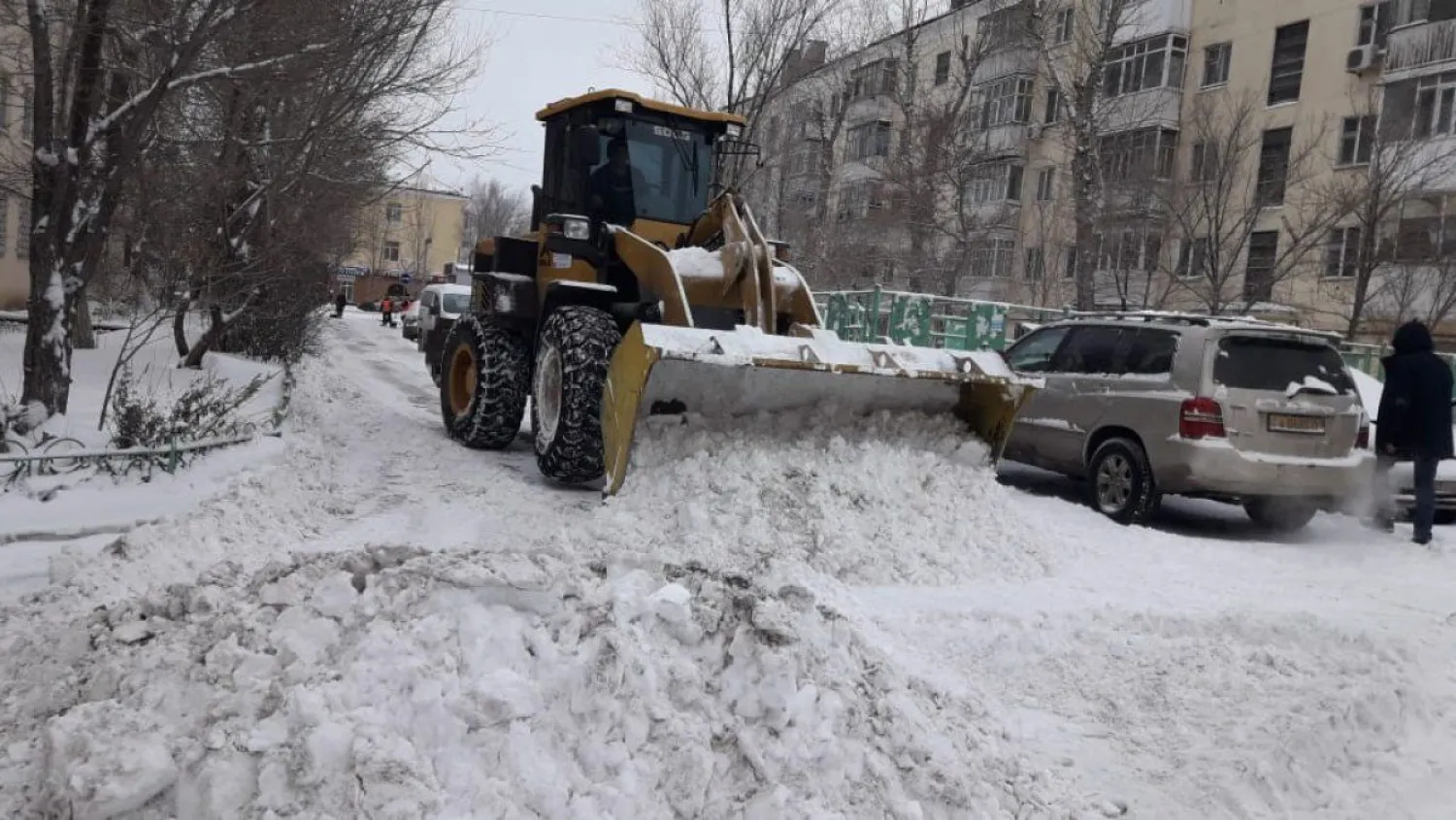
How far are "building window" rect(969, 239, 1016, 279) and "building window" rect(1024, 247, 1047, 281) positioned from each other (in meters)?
0.88

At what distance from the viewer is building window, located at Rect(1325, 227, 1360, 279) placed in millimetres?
22625

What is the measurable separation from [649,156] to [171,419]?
14.3 ft

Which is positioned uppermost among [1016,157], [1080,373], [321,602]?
[1016,157]

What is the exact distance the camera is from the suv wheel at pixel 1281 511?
8.16m

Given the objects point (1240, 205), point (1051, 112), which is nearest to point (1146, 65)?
point (1051, 112)

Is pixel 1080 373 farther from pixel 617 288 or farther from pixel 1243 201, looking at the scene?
pixel 1243 201

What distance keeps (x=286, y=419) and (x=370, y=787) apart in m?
7.46

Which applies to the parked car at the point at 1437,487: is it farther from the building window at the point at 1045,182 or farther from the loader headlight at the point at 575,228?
the building window at the point at 1045,182

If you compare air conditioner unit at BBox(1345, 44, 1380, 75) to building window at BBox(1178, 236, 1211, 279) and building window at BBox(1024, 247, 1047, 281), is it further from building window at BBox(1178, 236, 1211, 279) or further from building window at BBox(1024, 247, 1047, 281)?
building window at BBox(1024, 247, 1047, 281)

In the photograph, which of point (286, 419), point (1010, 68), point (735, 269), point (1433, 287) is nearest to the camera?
point (735, 269)

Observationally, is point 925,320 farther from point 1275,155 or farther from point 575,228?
point 1275,155

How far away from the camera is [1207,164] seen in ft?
64.3

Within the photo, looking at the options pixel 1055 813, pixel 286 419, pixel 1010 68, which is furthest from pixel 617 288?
pixel 1010 68

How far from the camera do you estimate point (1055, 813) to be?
3.38m
